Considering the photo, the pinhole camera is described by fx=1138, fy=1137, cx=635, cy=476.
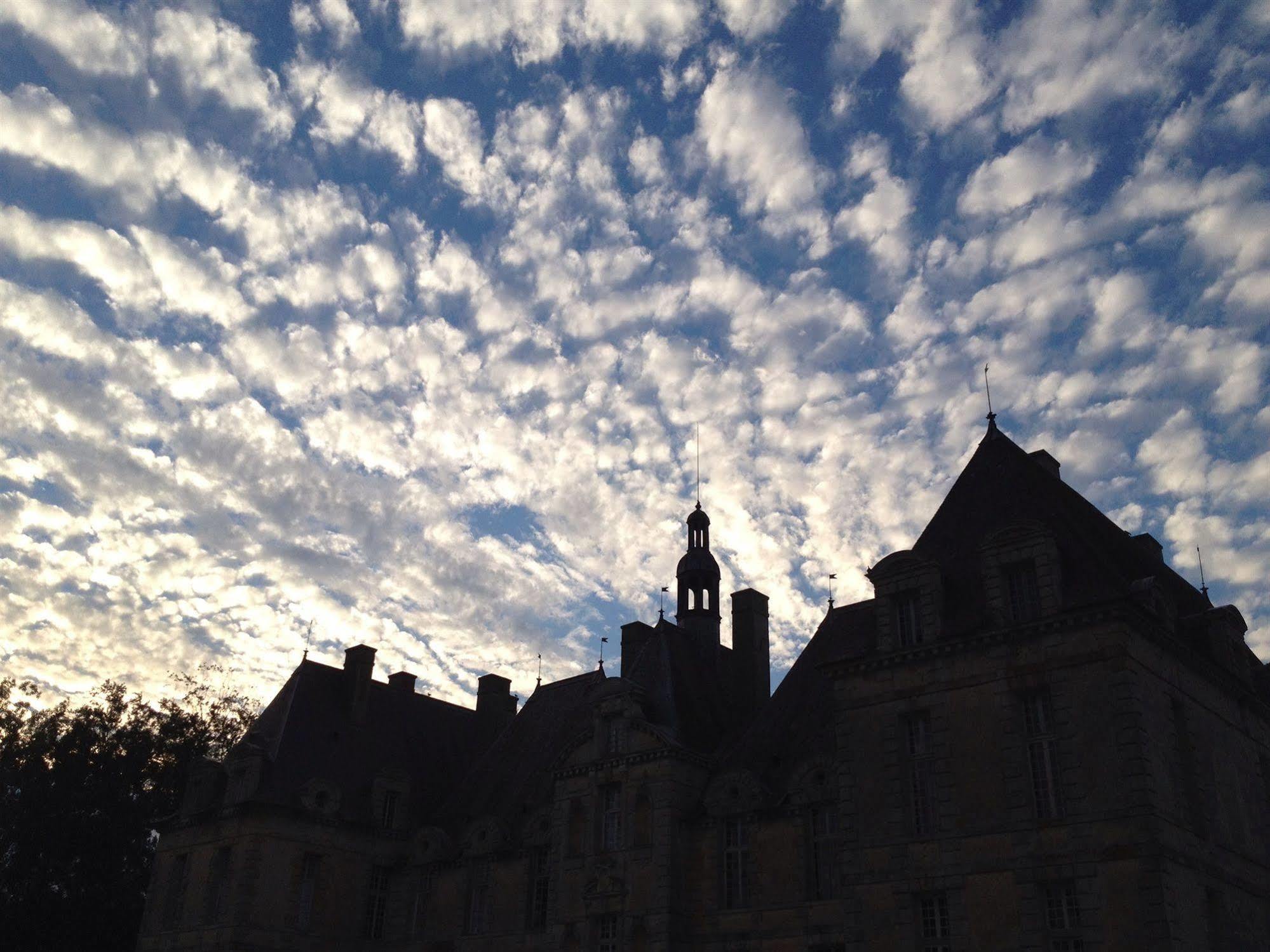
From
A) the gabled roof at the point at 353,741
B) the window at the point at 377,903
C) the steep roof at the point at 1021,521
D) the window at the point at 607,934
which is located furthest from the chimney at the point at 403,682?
Answer: the steep roof at the point at 1021,521

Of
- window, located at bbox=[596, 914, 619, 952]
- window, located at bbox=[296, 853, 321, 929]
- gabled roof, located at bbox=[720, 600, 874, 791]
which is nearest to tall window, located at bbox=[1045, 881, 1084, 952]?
gabled roof, located at bbox=[720, 600, 874, 791]

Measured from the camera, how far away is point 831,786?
91.7 feet

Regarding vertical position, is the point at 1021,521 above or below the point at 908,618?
above

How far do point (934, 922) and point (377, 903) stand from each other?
21.8m

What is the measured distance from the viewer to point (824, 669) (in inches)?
1026

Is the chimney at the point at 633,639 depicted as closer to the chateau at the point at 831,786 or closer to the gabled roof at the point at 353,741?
the chateau at the point at 831,786

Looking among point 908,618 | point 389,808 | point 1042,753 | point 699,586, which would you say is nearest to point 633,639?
point 699,586

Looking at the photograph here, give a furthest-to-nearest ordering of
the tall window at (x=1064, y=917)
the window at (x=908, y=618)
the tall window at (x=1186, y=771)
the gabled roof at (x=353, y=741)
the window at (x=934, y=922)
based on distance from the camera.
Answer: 1. the gabled roof at (x=353, y=741)
2. the window at (x=908, y=618)
3. the tall window at (x=1186, y=771)
4. the window at (x=934, y=922)
5. the tall window at (x=1064, y=917)

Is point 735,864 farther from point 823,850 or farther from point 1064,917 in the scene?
point 1064,917

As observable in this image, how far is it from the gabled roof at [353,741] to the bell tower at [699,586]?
1128cm

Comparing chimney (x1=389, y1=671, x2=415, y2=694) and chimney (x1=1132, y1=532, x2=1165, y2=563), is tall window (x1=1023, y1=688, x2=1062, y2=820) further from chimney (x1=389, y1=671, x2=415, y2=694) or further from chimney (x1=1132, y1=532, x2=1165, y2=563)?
chimney (x1=389, y1=671, x2=415, y2=694)

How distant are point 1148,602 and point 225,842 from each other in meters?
28.6

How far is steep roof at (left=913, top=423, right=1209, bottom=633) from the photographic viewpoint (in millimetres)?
23828

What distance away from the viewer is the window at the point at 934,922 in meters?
22.3
